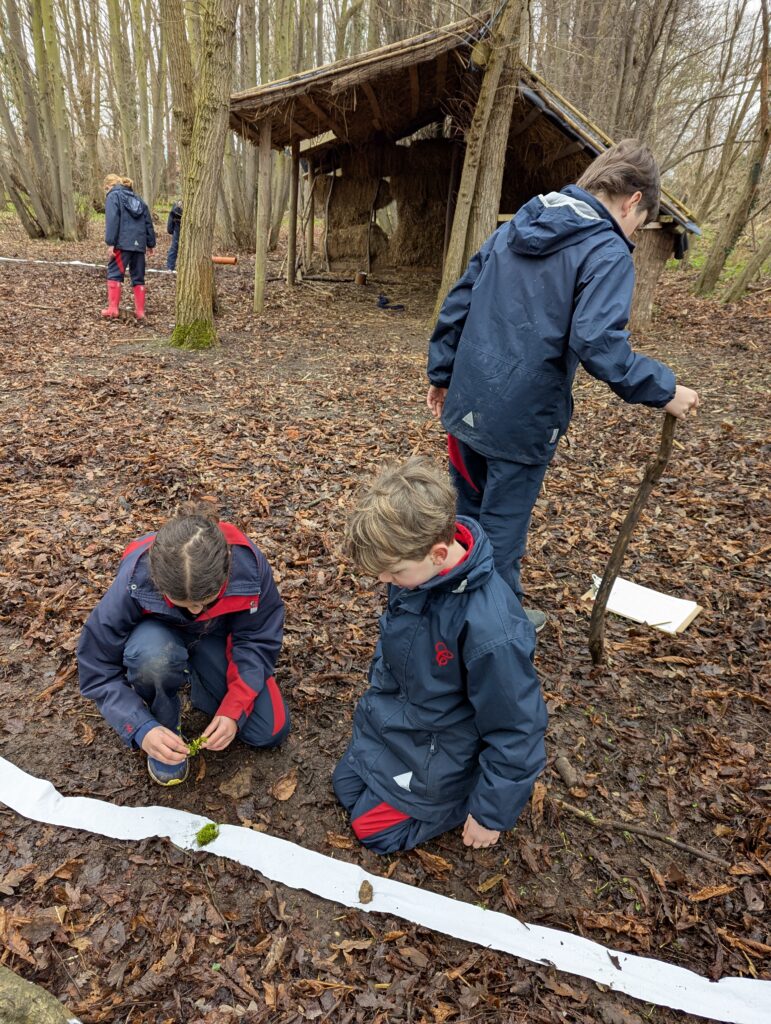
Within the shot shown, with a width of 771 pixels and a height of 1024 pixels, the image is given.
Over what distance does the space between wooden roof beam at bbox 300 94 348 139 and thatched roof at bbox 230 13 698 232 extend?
15 millimetres

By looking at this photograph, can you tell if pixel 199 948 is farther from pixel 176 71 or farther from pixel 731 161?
pixel 731 161

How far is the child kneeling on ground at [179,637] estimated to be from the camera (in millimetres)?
1878

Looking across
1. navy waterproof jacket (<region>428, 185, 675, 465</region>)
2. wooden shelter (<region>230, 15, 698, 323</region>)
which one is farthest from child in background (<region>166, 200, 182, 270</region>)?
navy waterproof jacket (<region>428, 185, 675, 465</region>)

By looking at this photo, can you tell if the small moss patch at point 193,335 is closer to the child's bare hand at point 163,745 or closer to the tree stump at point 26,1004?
the child's bare hand at point 163,745

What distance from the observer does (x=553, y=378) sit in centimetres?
233

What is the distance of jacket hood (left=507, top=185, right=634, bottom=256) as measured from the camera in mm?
2150

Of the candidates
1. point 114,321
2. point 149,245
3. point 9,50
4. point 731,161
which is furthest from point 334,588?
point 9,50

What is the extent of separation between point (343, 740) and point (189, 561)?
1179 millimetres

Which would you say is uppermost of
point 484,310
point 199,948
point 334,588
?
point 484,310

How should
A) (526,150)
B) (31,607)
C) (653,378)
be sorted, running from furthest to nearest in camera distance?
(526,150) → (31,607) → (653,378)

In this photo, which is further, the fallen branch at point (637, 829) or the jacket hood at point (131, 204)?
the jacket hood at point (131, 204)

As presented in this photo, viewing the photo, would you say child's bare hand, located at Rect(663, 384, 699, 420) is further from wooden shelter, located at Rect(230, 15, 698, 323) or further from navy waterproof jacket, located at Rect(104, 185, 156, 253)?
navy waterproof jacket, located at Rect(104, 185, 156, 253)

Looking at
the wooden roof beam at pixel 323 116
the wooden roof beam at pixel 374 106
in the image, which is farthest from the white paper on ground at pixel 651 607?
the wooden roof beam at pixel 323 116

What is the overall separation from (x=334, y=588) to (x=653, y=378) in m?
2.08
